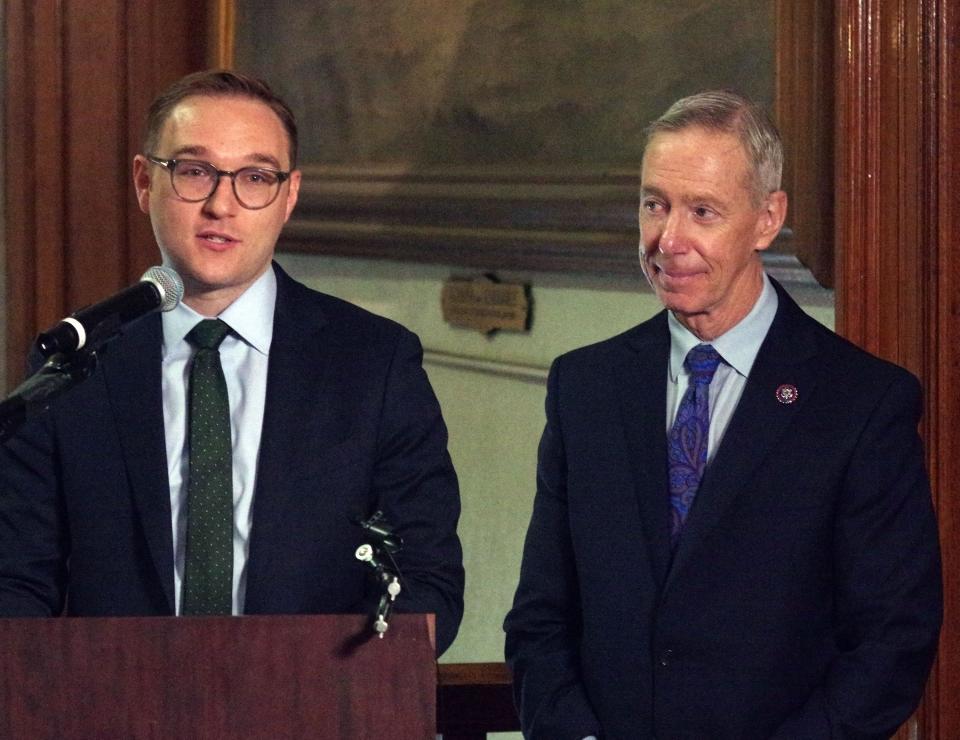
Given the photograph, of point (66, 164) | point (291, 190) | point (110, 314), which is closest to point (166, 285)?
point (110, 314)

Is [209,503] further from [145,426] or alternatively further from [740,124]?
[740,124]

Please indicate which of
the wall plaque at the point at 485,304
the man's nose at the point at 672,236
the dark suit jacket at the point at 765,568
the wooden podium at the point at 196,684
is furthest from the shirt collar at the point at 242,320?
the wall plaque at the point at 485,304

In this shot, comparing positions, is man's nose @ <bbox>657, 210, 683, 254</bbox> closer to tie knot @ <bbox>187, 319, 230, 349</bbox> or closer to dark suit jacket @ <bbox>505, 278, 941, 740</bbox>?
dark suit jacket @ <bbox>505, 278, 941, 740</bbox>

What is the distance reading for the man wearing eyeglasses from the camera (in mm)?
2309

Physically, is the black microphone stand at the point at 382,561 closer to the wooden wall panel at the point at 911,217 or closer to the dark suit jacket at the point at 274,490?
the dark suit jacket at the point at 274,490

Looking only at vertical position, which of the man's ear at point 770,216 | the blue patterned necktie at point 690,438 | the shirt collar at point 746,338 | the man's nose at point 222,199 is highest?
the man's nose at point 222,199

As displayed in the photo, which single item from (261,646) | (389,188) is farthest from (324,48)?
(261,646)

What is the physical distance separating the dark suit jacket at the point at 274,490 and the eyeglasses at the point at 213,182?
189 millimetres

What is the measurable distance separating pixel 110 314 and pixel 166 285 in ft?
0.36

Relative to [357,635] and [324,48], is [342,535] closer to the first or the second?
[357,635]

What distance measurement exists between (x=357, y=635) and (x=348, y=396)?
0.76m

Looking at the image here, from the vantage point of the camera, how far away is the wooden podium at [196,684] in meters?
1.74

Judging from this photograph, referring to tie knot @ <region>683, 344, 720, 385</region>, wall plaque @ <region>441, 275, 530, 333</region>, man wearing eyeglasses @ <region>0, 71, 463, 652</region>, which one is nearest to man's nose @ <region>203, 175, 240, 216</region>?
man wearing eyeglasses @ <region>0, 71, 463, 652</region>

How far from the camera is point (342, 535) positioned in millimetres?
2398
